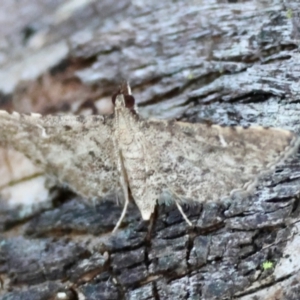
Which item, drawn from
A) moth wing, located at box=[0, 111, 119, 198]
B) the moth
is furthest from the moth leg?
moth wing, located at box=[0, 111, 119, 198]

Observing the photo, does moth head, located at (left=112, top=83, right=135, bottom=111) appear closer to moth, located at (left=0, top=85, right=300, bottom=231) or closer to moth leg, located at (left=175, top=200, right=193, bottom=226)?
moth, located at (left=0, top=85, right=300, bottom=231)

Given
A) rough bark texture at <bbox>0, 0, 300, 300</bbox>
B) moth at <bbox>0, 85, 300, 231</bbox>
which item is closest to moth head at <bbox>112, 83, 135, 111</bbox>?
moth at <bbox>0, 85, 300, 231</bbox>

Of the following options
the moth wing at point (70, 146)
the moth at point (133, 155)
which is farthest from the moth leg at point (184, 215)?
the moth wing at point (70, 146)

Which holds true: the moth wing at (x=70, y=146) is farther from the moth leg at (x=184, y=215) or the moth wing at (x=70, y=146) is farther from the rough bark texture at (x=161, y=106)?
the moth leg at (x=184, y=215)

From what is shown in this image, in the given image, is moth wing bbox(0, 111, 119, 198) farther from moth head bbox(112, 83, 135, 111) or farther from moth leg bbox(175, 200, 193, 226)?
moth leg bbox(175, 200, 193, 226)

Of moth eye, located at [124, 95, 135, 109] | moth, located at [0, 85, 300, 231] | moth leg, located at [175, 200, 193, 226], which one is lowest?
moth leg, located at [175, 200, 193, 226]

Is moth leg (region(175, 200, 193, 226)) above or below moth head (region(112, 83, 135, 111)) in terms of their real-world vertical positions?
below

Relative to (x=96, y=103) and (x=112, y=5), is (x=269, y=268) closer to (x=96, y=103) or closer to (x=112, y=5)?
(x=96, y=103)

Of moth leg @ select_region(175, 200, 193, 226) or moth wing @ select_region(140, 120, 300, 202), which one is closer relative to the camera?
moth wing @ select_region(140, 120, 300, 202)
